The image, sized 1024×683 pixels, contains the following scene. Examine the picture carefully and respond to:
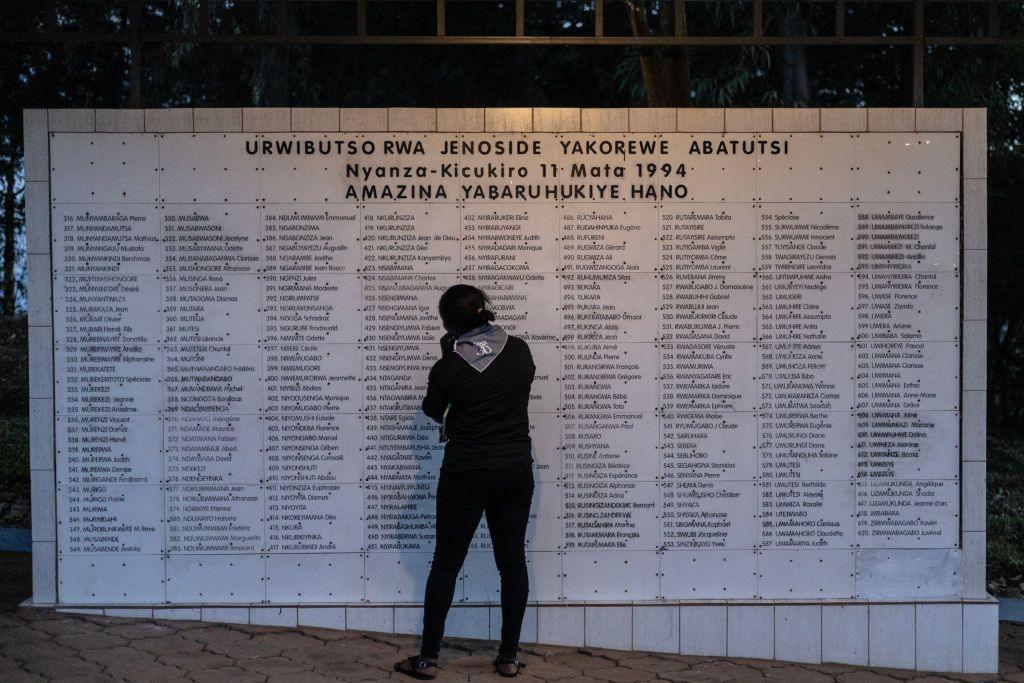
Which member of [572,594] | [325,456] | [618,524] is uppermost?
[325,456]

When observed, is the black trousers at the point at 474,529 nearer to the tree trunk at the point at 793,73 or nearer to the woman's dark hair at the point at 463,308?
the woman's dark hair at the point at 463,308

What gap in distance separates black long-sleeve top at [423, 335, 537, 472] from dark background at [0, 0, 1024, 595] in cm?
645

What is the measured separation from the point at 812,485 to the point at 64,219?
4.29m

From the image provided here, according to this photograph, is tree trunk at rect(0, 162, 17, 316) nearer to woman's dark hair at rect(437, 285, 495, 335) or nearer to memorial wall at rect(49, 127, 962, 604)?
memorial wall at rect(49, 127, 962, 604)

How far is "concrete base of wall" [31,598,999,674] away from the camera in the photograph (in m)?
5.75

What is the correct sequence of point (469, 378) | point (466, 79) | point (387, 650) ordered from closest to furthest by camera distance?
point (469, 378) → point (387, 650) → point (466, 79)

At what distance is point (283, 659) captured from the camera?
5434 mm

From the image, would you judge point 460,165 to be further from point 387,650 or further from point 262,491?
point 387,650

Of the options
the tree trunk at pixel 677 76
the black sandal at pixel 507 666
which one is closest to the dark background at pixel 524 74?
the tree trunk at pixel 677 76

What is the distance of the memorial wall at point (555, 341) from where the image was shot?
5762mm

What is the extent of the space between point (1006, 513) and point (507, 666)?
6.37 m

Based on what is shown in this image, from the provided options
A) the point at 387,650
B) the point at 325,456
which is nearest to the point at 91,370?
the point at 325,456

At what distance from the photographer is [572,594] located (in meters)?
5.80

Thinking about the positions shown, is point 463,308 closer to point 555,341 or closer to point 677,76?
point 555,341
